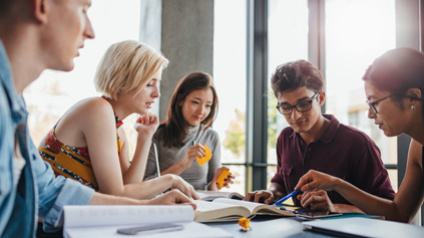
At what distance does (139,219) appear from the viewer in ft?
2.76

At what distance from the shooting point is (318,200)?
1325mm

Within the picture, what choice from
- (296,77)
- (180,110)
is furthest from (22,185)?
(180,110)

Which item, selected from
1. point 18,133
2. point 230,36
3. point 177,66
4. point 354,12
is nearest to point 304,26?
point 354,12

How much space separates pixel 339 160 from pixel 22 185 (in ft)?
5.06

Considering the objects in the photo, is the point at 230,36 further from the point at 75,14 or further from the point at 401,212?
the point at 75,14

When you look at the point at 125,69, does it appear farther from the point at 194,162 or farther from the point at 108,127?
the point at 194,162

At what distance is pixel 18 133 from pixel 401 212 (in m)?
1.46

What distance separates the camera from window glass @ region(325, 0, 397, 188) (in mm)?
2428

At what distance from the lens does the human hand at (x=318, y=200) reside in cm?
133

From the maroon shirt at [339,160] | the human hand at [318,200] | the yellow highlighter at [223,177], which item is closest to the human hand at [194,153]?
the yellow highlighter at [223,177]

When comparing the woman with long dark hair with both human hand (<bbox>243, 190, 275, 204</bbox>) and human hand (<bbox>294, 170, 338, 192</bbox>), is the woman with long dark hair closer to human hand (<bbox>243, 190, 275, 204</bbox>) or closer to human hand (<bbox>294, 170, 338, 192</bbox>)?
human hand (<bbox>243, 190, 275, 204</bbox>)

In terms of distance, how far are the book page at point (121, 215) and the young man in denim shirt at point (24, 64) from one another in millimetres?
46

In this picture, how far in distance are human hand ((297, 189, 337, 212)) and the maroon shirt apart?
46 cm

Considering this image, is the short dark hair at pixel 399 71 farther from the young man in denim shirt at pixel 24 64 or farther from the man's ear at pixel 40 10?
the man's ear at pixel 40 10
